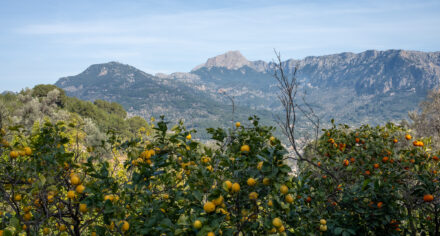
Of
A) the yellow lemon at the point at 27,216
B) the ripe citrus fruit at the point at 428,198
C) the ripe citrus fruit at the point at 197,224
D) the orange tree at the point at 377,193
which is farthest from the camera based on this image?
the orange tree at the point at 377,193

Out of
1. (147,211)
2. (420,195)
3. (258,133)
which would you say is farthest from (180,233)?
(420,195)

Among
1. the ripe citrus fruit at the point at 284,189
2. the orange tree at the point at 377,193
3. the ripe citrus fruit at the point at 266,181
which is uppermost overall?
the ripe citrus fruit at the point at 266,181

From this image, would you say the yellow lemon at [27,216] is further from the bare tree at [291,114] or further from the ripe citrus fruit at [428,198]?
the ripe citrus fruit at [428,198]

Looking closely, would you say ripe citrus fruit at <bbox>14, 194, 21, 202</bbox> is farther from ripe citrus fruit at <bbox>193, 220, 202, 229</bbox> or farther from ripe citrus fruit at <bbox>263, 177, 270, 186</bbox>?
ripe citrus fruit at <bbox>263, 177, 270, 186</bbox>

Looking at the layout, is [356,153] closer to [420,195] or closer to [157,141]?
[420,195]

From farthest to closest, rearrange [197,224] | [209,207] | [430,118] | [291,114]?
[430,118]
[291,114]
[209,207]
[197,224]

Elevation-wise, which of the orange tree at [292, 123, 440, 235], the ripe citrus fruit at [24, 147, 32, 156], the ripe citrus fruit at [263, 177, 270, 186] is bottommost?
the orange tree at [292, 123, 440, 235]

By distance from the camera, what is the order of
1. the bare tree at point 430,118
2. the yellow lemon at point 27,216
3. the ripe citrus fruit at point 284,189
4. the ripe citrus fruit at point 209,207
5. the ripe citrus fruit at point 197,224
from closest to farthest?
1. the ripe citrus fruit at point 197,224
2. the ripe citrus fruit at point 209,207
3. the ripe citrus fruit at point 284,189
4. the yellow lemon at point 27,216
5. the bare tree at point 430,118

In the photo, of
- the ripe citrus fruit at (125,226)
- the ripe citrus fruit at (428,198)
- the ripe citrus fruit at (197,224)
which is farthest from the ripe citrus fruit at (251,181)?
the ripe citrus fruit at (428,198)

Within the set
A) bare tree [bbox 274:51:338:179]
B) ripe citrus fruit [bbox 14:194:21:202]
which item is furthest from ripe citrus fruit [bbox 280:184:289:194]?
ripe citrus fruit [bbox 14:194:21:202]

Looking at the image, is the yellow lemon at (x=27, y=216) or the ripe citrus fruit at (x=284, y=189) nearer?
the ripe citrus fruit at (x=284, y=189)

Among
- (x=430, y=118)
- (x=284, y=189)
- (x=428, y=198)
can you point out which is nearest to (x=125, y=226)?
(x=284, y=189)

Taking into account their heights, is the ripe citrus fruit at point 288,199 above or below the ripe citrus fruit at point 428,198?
above

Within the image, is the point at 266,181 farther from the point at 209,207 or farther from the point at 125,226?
the point at 125,226
